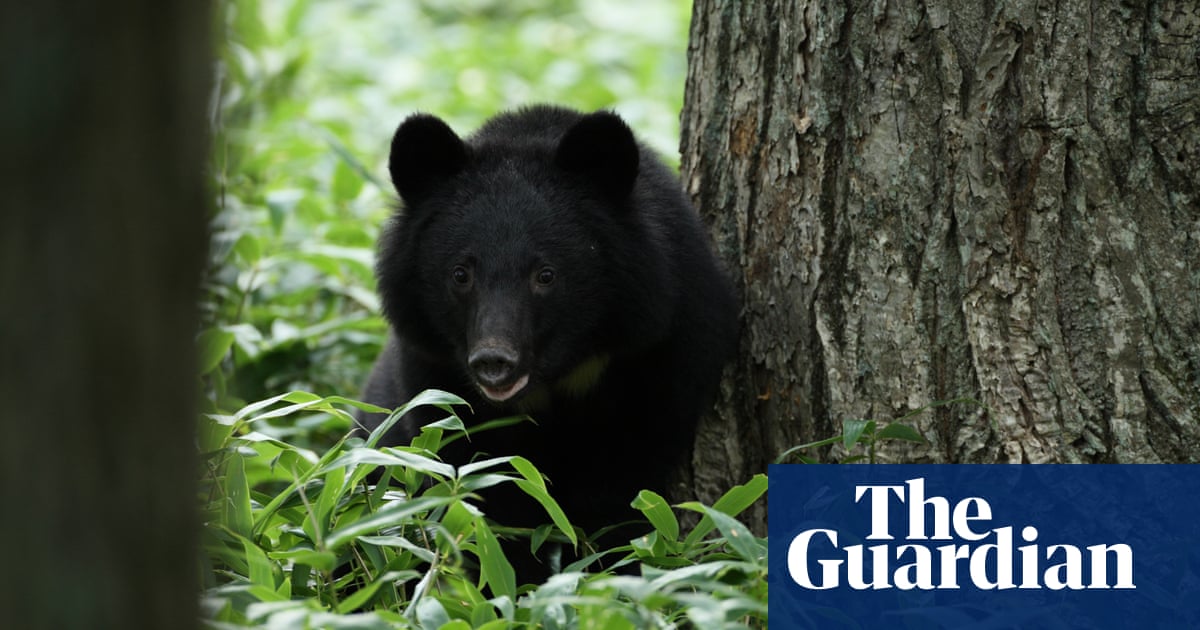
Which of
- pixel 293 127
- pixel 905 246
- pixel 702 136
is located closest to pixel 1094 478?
pixel 905 246

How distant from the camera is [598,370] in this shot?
414 centimetres

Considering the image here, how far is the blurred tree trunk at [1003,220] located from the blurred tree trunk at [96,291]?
2.55 m

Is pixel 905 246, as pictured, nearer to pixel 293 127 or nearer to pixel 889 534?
pixel 889 534

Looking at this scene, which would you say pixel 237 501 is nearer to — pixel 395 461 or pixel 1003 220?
pixel 395 461

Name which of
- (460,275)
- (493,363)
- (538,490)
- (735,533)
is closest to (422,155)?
(460,275)

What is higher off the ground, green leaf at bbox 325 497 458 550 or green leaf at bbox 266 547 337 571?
green leaf at bbox 325 497 458 550

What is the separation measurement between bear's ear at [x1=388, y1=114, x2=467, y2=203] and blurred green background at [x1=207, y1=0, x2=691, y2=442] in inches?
11.5

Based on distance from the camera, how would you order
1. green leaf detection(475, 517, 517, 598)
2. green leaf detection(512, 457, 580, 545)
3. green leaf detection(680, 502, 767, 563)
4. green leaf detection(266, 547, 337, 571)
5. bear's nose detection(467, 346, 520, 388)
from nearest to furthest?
green leaf detection(266, 547, 337, 571) < green leaf detection(680, 502, 767, 563) < green leaf detection(475, 517, 517, 598) < green leaf detection(512, 457, 580, 545) < bear's nose detection(467, 346, 520, 388)

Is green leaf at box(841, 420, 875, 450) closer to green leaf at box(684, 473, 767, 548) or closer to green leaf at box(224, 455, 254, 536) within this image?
green leaf at box(684, 473, 767, 548)

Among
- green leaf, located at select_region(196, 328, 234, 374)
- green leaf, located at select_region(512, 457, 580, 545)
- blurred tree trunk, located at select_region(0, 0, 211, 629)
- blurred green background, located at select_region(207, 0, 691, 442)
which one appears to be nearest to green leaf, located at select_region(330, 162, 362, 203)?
blurred green background, located at select_region(207, 0, 691, 442)

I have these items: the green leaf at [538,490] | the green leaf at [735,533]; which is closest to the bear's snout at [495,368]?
the green leaf at [538,490]

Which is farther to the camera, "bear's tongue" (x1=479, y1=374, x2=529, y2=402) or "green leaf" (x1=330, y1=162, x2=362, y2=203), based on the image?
"green leaf" (x1=330, y1=162, x2=362, y2=203)

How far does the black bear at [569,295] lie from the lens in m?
3.92

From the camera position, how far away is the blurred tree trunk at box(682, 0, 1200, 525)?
133 inches
